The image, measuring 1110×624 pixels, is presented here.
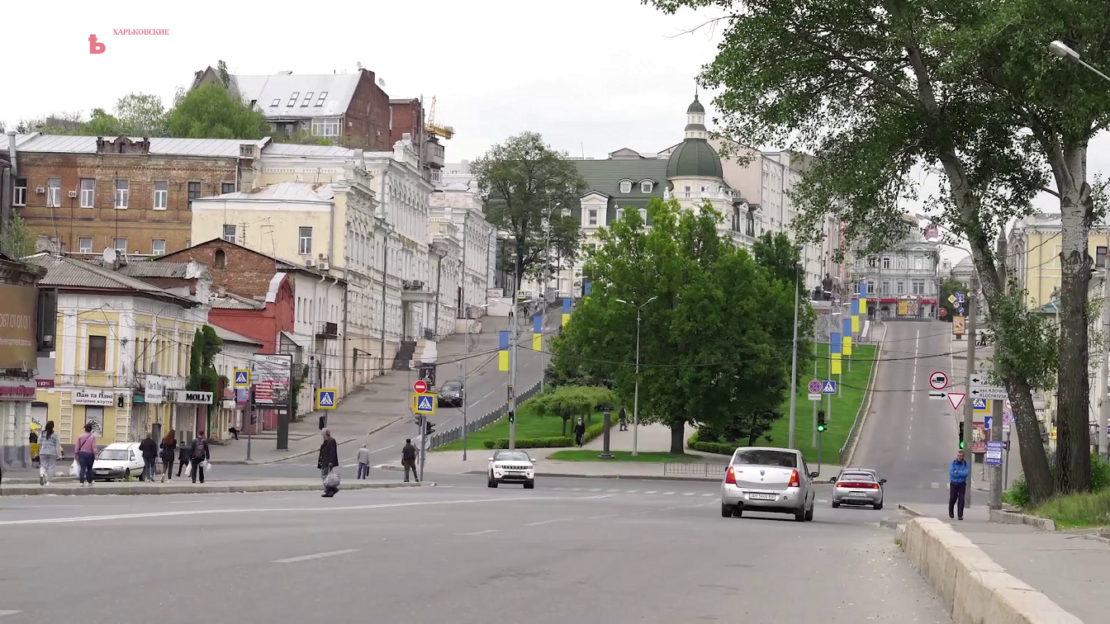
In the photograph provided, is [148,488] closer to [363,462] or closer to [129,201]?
[363,462]

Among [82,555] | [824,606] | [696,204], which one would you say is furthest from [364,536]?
[696,204]

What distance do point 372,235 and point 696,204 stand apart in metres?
76.3

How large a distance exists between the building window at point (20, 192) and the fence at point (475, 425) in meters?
35.4

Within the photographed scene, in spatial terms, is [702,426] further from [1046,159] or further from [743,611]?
[743,611]

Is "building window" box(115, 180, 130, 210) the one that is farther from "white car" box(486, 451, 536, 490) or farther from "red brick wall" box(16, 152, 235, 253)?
"white car" box(486, 451, 536, 490)

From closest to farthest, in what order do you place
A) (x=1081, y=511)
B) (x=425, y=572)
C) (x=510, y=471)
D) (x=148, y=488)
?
1. (x=425, y=572)
2. (x=1081, y=511)
3. (x=148, y=488)
4. (x=510, y=471)

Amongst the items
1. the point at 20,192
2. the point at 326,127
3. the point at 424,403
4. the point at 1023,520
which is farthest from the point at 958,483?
the point at 326,127

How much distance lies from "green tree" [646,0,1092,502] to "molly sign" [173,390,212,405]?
Answer: 136ft

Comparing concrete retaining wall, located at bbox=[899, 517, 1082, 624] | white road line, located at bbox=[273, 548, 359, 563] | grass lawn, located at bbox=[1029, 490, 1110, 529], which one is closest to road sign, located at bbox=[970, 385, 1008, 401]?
grass lawn, located at bbox=[1029, 490, 1110, 529]

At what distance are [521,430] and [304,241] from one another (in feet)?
65.1

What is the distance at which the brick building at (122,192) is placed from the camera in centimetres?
10488

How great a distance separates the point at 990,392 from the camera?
111 ft

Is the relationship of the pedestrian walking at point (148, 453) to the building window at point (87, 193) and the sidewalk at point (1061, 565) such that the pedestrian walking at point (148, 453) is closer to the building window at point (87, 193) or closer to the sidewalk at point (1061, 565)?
the sidewalk at point (1061, 565)

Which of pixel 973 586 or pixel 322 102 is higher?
pixel 322 102
